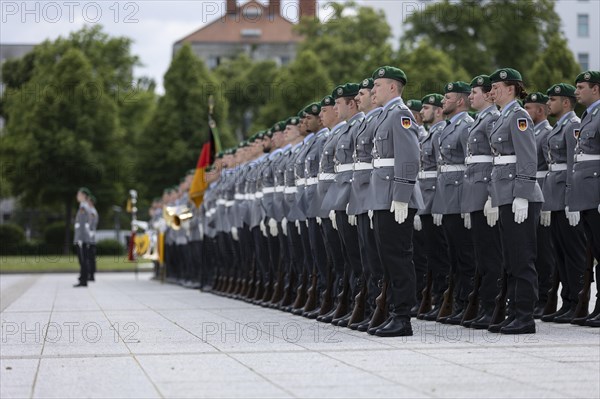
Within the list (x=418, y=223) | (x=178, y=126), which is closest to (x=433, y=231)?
(x=418, y=223)

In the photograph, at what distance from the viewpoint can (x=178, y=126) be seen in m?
62.4

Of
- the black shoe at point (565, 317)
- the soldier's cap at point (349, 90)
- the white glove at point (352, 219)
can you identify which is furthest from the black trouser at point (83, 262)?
the black shoe at point (565, 317)

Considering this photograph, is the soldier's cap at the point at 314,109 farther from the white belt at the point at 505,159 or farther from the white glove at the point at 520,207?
the white glove at the point at 520,207

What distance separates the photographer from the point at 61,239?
2635 inches

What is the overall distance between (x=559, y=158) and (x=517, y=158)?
72.2 inches

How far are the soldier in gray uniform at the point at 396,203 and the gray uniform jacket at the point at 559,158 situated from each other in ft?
7.25

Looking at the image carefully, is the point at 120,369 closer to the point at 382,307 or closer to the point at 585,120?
the point at 382,307

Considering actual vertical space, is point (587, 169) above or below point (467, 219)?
above

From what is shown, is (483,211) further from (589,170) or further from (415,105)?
(415,105)

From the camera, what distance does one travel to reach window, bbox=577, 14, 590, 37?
93.3 meters

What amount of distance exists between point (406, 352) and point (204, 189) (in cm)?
1582

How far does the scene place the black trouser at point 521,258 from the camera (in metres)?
11.0

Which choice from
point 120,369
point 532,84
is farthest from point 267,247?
point 532,84

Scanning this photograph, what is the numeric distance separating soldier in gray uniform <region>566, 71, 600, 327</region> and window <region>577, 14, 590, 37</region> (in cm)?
8373
